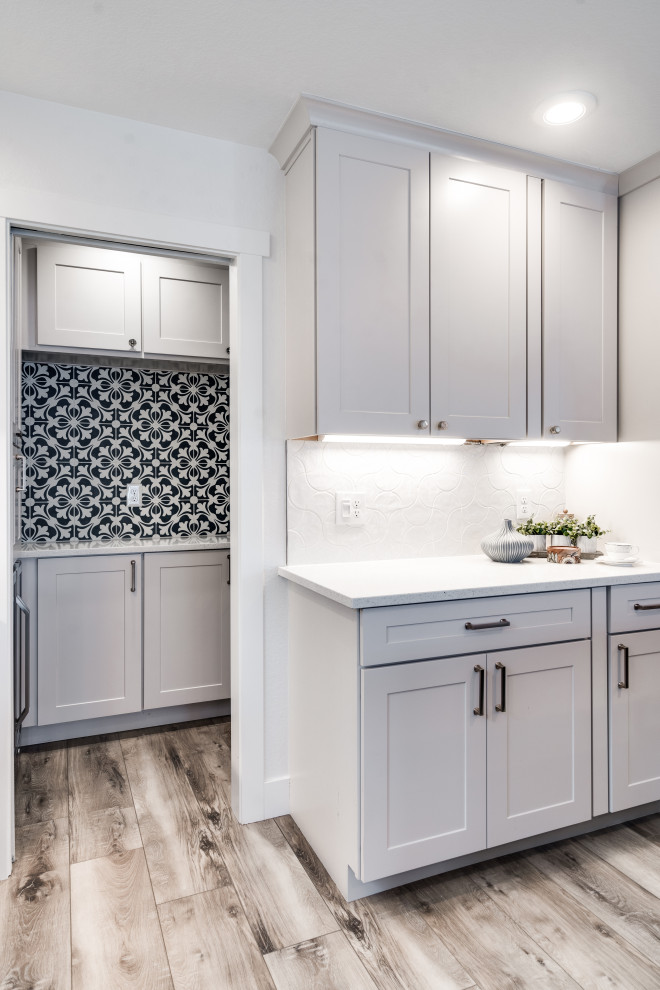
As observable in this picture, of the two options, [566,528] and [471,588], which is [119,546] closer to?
[471,588]

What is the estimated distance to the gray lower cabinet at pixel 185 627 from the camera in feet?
10.0

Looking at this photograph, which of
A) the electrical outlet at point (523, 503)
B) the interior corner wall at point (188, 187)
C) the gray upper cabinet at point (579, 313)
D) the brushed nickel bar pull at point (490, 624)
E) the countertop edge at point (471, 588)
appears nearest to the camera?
the countertop edge at point (471, 588)

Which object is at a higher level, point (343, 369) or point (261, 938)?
point (343, 369)

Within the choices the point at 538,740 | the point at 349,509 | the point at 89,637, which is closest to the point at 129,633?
the point at 89,637

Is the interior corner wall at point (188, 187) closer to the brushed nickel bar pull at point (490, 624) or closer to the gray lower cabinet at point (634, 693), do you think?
the brushed nickel bar pull at point (490, 624)

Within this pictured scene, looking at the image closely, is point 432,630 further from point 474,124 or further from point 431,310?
point 474,124

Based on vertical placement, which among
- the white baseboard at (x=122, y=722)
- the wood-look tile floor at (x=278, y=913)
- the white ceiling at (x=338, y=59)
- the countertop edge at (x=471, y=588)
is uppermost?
the white ceiling at (x=338, y=59)

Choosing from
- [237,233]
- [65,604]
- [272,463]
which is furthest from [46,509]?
[237,233]

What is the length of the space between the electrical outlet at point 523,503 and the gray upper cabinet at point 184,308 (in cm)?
164

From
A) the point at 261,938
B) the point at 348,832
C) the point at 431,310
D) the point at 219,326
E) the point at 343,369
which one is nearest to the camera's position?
the point at 261,938

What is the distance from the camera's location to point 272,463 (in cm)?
228

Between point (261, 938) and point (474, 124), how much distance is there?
104 inches

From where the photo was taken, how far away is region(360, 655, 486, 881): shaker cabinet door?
172 centimetres

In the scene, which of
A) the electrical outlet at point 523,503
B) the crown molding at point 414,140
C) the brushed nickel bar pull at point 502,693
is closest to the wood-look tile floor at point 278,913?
the brushed nickel bar pull at point 502,693
